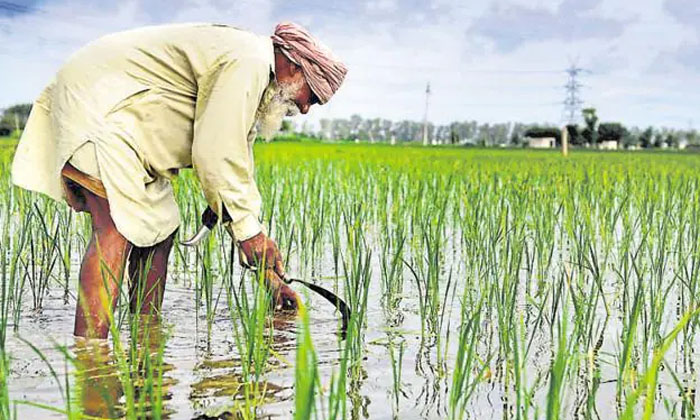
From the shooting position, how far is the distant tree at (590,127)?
5534cm

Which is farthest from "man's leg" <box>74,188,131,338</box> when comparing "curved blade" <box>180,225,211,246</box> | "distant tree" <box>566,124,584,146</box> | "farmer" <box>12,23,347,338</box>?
"distant tree" <box>566,124,584,146</box>

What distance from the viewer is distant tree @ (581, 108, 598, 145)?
5534cm

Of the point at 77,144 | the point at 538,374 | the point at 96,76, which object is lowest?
the point at 538,374

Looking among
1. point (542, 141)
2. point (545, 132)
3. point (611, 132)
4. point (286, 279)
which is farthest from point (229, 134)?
point (542, 141)

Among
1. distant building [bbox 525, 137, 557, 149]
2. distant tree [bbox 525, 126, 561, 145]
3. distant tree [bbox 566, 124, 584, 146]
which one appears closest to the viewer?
Result: distant tree [bbox 566, 124, 584, 146]

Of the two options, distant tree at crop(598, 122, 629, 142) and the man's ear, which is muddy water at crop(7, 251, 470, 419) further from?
distant tree at crop(598, 122, 629, 142)

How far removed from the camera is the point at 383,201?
5.38 m

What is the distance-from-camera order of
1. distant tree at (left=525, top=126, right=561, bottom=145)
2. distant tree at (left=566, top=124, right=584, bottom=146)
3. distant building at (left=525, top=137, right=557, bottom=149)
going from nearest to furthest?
1. distant tree at (left=566, top=124, right=584, bottom=146)
2. distant tree at (left=525, top=126, right=561, bottom=145)
3. distant building at (left=525, top=137, right=557, bottom=149)

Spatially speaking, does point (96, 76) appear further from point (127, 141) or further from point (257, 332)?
point (257, 332)

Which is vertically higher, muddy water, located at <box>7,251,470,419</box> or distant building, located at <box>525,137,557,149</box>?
distant building, located at <box>525,137,557,149</box>

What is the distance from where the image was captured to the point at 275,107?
2.73m

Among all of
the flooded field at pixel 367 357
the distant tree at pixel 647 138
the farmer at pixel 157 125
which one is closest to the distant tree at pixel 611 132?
the distant tree at pixel 647 138

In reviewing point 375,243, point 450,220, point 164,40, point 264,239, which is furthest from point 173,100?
point 450,220

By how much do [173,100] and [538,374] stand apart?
4.28 ft
